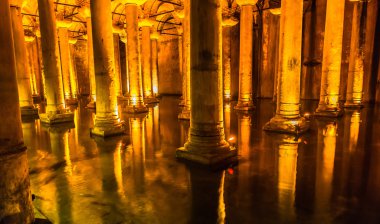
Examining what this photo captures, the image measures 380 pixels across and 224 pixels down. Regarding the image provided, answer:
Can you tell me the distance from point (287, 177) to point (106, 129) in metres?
5.78

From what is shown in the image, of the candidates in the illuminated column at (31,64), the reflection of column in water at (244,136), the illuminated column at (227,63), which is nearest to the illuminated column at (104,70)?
the reflection of column in water at (244,136)

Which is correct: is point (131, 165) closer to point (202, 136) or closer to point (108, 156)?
point (108, 156)

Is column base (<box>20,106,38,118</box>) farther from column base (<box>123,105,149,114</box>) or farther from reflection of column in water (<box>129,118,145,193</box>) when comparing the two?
reflection of column in water (<box>129,118,145,193</box>)

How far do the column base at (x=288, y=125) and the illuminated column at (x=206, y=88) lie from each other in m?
3.27

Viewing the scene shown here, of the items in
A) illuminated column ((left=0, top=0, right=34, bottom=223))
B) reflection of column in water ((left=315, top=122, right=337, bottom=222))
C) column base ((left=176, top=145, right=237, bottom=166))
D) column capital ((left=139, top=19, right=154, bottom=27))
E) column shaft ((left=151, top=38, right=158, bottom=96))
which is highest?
column capital ((left=139, top=19, right=154, bottom=27))

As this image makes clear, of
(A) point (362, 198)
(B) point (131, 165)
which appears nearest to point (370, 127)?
(A) point (362, 198)

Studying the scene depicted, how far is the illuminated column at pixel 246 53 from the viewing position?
532 inches

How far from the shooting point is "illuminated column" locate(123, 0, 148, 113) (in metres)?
13.3

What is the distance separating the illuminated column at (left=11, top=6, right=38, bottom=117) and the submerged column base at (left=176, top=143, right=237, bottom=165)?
404 inches

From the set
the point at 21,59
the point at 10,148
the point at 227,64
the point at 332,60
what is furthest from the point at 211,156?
the point at 227,64

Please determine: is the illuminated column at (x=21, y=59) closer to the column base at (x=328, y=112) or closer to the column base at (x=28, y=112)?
the column base at (x=28, y=112)

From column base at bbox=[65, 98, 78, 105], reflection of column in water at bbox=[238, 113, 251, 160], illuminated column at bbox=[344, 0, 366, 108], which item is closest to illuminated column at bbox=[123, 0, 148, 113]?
reflection of column in water at bbox=[238, 113, 251, 160]

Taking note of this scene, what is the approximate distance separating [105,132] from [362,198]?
22.6 feet

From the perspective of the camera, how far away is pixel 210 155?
5.42 m
